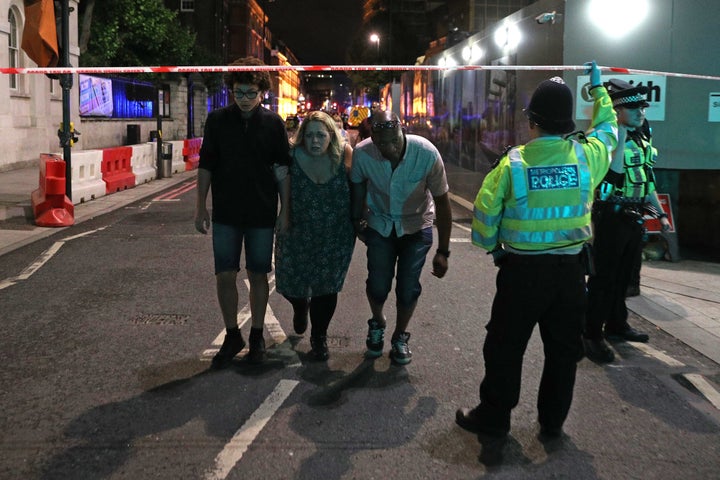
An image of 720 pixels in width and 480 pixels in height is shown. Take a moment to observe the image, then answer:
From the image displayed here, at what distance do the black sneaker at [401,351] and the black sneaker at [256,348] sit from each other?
90 centimetres

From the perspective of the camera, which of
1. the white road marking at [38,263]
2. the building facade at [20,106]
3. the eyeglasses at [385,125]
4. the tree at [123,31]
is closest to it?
the eyeglasses at [385,125]

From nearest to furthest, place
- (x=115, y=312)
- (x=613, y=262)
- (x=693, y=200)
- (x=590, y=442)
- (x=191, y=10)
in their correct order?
(x=590, y=442), (x=613, y=262), (x=115, y=312), (x=693, y=200), (x=191, y=10)

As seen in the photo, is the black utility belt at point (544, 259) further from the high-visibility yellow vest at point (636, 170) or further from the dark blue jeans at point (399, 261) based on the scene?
the high-visibility yellow vest at point (636, 170)

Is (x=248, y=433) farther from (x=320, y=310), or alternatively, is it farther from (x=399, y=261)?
(x=399, y=261)

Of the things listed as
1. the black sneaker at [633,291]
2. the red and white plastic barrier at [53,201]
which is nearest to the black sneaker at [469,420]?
the black sneaker at [633,291]

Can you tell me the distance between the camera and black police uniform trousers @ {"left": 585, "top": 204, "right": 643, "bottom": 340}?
5.50m

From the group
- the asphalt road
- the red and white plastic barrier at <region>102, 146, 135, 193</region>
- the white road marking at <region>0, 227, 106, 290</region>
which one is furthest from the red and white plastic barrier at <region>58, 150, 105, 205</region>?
the asphalt road

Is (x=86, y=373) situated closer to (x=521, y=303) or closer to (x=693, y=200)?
(x=521, y=303)

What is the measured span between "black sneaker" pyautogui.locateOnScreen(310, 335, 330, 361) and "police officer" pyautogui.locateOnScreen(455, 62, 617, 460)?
1.46 meters

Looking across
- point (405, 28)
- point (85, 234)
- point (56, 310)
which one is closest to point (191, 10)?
point (405, 28)

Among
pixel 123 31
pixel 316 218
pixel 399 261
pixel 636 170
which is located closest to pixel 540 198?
pixel 399 261

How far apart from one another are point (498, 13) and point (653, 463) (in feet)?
158

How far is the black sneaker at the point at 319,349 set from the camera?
5.25 m

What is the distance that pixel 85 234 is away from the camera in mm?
10992
